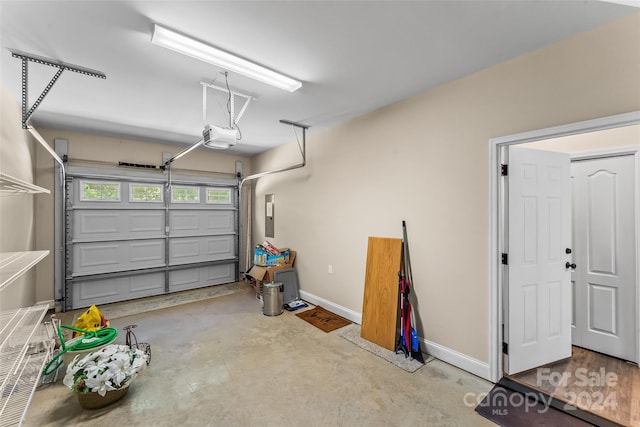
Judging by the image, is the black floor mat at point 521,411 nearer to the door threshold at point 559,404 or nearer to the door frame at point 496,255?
the door threshold at point 559,404

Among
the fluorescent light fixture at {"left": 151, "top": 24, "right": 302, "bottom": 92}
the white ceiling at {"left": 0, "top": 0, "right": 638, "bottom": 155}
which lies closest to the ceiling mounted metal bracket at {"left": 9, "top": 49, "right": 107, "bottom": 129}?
the white ceiling at {"left": 0, "top": 0, "right": 638, "bottom": 155}

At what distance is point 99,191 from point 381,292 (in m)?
4.67

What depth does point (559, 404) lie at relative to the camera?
6.57 ft

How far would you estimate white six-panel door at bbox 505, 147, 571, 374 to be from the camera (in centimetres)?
230

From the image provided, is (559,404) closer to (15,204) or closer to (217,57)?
(217,57)

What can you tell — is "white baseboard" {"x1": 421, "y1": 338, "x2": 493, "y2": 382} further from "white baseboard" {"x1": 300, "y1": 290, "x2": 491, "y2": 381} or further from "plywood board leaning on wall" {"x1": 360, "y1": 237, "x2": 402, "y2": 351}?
"plywood board leaning on wall" {"x1": 360, "y1": 237, "x2": 402, "y2": 351}

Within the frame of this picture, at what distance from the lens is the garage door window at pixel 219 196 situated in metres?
5.44

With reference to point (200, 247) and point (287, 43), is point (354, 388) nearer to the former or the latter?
point (287, 43)

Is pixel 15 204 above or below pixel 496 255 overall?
above

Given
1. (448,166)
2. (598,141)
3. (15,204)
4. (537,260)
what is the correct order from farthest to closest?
(15,204) → (598,141) → (448,166) → (537,260)

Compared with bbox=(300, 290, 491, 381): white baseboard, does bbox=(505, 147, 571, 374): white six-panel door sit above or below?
above

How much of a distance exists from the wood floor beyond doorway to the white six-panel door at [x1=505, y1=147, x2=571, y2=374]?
0.09 metres

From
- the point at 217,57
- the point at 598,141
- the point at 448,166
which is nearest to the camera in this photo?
the point at 217,57

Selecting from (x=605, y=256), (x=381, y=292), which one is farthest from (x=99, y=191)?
(x=605, y=256)
